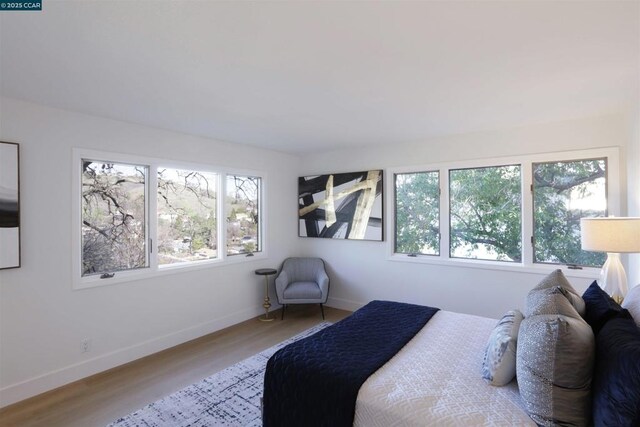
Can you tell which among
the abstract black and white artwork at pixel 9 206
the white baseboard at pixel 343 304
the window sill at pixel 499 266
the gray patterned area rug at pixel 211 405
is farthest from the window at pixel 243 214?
the abstract black and white artwork at pixel 9 206

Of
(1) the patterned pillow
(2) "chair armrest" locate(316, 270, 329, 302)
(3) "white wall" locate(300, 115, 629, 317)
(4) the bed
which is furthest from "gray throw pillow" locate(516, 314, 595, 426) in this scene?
(2) "chair armrest" locate(316, 270, 329, 302)

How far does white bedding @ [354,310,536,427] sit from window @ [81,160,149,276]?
2827 mm

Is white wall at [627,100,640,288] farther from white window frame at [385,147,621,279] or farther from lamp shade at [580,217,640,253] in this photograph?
lamp shade at [580,217,640,253]

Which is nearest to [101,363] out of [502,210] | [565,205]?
[502,210]

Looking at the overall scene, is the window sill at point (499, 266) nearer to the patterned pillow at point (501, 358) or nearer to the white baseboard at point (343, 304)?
the white baseboard at point (343, 304)

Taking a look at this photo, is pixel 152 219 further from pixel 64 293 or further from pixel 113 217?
pixel 64 293

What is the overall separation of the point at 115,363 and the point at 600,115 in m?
5.29

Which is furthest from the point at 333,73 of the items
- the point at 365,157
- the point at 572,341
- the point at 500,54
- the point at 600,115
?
the point at 600,115

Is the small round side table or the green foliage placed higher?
the green foliage

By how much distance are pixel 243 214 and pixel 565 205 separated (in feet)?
12.6

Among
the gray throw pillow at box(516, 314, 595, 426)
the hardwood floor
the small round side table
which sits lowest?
the hardwood floor

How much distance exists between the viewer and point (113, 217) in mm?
3219

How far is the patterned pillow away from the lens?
5.19ft

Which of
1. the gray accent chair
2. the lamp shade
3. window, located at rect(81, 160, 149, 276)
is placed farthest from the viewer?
the gray accent chair
